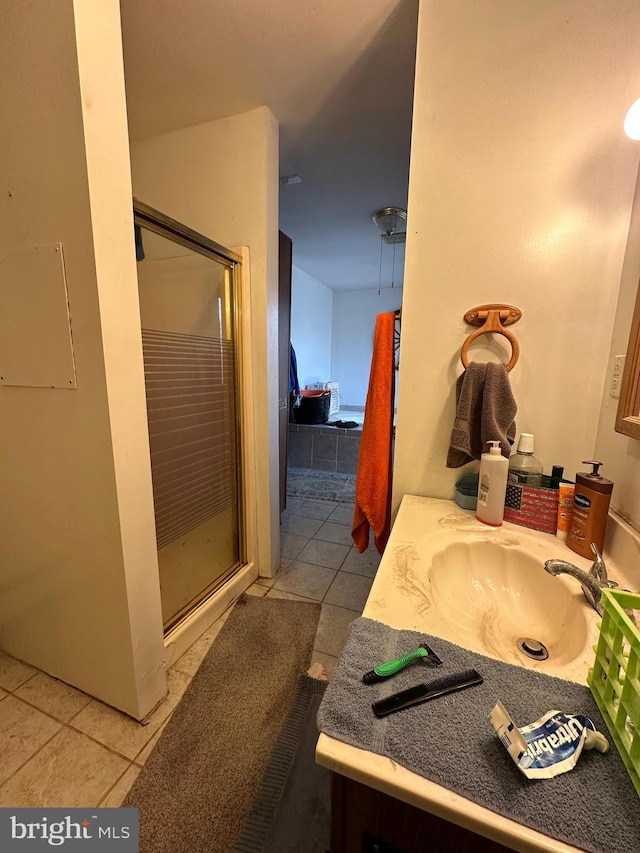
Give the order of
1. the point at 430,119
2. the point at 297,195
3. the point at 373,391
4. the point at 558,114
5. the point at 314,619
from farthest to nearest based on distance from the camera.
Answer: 1. the point at 297,195
2. the point at 314,619
3. the point at 373,391
4. the point at 430,119
5. the point at 558,114

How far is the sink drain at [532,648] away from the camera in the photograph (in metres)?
0.64

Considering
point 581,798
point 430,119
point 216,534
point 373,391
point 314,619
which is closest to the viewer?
point 581,798

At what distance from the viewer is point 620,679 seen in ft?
1.35

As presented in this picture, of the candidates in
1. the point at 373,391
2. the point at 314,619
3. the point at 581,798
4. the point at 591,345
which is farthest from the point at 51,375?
the point at 591,345

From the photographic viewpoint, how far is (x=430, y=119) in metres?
0.99

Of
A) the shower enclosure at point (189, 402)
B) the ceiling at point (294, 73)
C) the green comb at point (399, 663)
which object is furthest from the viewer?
the shower enclosure at point (189, 402)

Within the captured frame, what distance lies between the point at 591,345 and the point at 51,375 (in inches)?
59.5

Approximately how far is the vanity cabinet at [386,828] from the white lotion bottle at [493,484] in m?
0.65

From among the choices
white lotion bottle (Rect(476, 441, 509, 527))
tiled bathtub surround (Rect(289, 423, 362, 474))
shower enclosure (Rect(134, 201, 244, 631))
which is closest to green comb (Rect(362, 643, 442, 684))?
white lotion bottle (Rect(476, 441, 509, 527))

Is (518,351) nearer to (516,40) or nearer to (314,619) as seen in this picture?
(516,40)

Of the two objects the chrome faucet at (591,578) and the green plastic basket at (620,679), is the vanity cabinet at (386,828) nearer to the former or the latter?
the green plastic basket at (620,679)

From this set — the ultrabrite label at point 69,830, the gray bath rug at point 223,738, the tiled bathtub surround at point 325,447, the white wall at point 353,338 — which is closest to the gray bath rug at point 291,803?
the gray bath rug at point 223,738

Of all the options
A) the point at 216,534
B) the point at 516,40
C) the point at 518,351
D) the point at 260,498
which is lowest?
the point at 216,534

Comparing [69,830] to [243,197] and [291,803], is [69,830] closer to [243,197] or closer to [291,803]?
[291,803]
